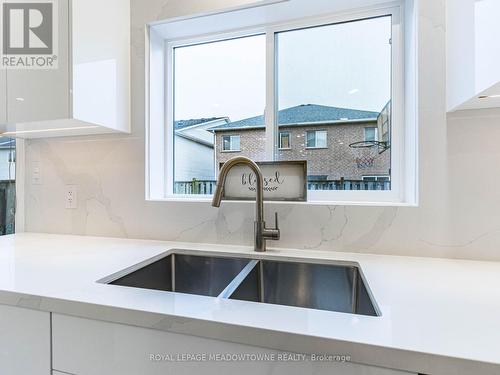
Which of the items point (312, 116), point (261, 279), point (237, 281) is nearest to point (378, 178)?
point (312, 116)

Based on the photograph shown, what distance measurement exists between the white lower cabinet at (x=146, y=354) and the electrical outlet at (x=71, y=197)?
92cm

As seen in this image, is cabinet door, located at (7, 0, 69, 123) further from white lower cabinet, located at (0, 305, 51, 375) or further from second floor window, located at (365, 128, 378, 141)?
second floor window, located at (365, 128, 378, 141)

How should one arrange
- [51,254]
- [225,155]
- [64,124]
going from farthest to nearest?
[225,155]
[64,124]
[51,254]

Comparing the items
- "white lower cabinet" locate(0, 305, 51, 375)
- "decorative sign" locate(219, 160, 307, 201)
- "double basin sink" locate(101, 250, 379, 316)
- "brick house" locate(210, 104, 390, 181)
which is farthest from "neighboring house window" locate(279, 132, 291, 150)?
"white lower cabinet" locate(0, 305, 51, 375)

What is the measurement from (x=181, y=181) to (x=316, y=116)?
755 mm

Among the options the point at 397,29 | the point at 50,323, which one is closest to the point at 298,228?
the point at 50,323

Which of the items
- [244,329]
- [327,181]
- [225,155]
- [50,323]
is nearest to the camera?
[244,329]

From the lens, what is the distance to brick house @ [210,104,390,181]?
1.27 meters

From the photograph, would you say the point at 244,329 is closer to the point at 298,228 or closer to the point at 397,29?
the point at 298,228

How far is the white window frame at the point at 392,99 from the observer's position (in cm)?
115

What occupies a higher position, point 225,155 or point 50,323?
point 225,155

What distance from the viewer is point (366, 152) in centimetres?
127

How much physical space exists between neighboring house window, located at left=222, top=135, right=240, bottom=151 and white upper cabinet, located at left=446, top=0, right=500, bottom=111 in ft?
2.88

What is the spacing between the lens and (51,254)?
1.08m
